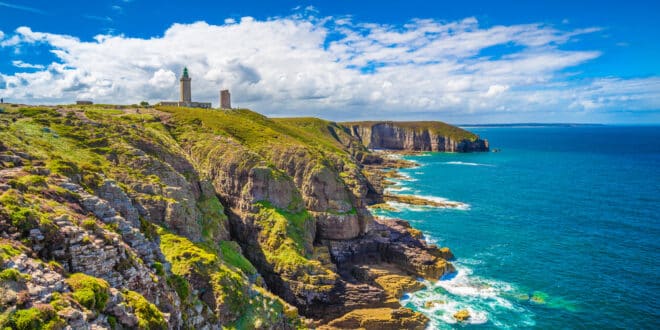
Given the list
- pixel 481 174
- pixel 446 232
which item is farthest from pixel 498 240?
pixel 481 174

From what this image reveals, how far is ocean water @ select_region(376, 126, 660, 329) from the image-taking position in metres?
51.2

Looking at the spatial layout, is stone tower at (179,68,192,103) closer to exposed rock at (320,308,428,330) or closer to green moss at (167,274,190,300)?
exposed rock at (320,308,428,330)

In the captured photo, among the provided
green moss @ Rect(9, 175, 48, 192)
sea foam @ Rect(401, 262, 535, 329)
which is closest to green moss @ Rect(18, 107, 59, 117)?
green moss @ Rect(9, 175, 48, 192)

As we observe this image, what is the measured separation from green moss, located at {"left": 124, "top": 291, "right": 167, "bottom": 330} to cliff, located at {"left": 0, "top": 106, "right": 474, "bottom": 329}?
0.22 ft

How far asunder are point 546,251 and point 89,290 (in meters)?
73.7

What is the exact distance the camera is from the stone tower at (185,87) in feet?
360

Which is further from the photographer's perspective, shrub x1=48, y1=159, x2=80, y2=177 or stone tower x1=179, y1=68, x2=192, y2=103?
stone tower x1=179, y1=68, x2=192, y2=103

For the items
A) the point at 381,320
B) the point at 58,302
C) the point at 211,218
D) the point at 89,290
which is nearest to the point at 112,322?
the point at 89,290

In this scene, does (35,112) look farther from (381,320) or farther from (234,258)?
(381,320)

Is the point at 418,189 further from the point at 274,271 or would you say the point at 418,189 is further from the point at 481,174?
the point at 274,271

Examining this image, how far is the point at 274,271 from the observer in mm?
53469

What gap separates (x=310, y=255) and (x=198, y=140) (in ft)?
104

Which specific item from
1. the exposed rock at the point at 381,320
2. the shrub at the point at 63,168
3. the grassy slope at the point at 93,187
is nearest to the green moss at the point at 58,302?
the grassy slope at the point at 93,187

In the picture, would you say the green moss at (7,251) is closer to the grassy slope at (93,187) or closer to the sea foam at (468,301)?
the grassy slope at (93,187)
